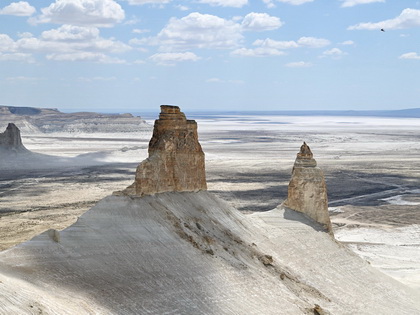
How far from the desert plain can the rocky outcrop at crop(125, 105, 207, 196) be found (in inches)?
448

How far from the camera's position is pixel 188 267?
21.9 metres

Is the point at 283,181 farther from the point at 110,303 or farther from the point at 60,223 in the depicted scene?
the point at 110,303

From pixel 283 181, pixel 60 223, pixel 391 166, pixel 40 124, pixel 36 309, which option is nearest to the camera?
pixel 36 309

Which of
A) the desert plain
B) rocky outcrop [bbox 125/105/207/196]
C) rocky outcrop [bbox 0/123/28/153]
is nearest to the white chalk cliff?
rocky outcrop [bbox 125/105/207/196]

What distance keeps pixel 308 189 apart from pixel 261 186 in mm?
40787

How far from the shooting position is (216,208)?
27.6 metres

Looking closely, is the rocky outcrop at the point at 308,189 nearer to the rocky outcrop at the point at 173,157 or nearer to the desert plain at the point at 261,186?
the desert plain at the point at 261,186

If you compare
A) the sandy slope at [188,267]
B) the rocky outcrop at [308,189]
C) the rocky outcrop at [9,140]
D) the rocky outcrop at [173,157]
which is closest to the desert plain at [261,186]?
the rocky outcrop at [9,140]

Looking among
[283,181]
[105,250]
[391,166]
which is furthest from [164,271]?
[391,166]

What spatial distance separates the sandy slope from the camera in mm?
18031

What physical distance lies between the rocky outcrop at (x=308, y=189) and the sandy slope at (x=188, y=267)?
2.04 ft

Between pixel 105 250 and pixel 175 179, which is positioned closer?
pixel 105 250

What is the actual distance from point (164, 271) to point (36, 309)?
5.82 meters

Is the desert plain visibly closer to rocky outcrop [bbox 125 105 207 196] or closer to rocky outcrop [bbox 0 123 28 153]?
rocky outcrop [bbox 0 123 28 153]
